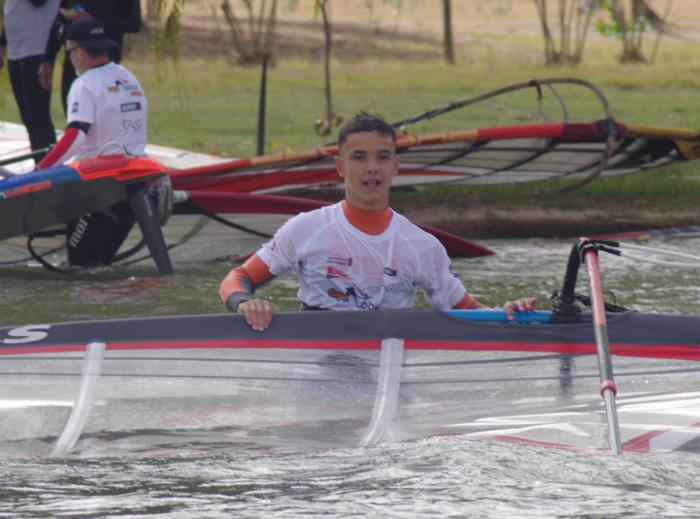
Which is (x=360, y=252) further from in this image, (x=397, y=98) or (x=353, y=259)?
(x=397, y=98)

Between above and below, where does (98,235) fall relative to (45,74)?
below

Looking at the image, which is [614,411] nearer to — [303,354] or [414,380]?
[414,380]

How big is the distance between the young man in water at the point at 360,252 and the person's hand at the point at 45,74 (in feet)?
16.5

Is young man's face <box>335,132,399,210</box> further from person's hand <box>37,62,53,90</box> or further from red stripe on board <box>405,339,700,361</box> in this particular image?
person's hand <box>37,62,53,90</box>

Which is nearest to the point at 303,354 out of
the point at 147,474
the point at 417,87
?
the point at 147,474

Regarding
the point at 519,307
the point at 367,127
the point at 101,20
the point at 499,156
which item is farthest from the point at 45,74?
the point at 519,307

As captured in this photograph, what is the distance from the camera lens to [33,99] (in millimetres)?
10156

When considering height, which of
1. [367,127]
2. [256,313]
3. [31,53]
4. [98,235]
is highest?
[367,127]

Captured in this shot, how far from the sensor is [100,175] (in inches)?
334

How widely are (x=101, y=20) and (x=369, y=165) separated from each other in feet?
16.0

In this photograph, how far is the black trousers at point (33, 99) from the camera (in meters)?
10.1

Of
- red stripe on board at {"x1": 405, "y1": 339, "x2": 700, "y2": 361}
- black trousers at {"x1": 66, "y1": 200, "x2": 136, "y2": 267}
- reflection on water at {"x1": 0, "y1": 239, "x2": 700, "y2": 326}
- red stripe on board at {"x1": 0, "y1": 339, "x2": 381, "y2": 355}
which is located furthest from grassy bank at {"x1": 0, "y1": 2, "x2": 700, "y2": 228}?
red stripe on board at {"x1": 405, "y1": 339, "x2": 700, "y2": 361}

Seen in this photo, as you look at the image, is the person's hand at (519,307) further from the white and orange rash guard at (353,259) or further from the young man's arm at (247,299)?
the young man's arm at (247,299)

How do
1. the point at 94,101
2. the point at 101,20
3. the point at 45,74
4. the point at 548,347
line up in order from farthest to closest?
the point at 45,74, the point at 101,20, the point at 94,101, the point at 548,347
